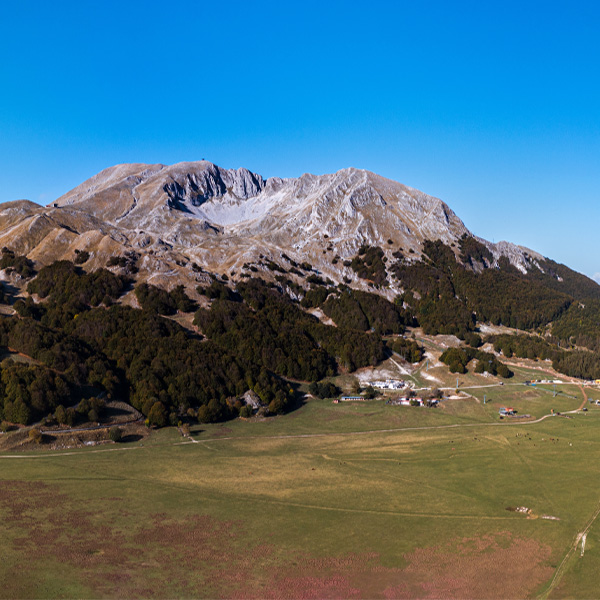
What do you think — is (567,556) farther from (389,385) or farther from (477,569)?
(389,385)

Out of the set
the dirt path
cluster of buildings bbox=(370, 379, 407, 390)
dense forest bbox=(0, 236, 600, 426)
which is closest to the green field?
the dirt path

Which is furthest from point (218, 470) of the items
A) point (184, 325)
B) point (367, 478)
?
point (184, 325)

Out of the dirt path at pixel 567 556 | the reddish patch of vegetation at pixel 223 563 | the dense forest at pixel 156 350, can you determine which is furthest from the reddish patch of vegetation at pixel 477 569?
the dense forest at pixel 156 350

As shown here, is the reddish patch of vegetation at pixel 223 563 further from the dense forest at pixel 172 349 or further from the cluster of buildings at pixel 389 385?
the cluster of buildings at pixel 389 385

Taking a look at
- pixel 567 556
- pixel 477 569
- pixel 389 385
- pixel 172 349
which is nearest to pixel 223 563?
pixel 477 569

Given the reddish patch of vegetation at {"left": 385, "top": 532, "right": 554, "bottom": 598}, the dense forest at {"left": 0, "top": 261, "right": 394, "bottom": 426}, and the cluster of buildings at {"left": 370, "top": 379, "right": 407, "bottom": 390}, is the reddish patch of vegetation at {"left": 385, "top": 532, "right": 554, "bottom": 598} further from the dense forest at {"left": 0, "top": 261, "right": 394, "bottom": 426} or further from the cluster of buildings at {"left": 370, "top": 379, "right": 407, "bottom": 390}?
the cluster of buildings at {"left": 370, "top": 379, "right": 407, "bottom": 390}

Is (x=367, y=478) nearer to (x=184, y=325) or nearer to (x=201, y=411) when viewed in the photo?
(x=201, y=411)

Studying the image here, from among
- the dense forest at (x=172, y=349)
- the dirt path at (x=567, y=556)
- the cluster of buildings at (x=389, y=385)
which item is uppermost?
the dense forest at (x=172, y=349)

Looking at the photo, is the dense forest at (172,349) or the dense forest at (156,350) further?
the dense forest at (172,349)
